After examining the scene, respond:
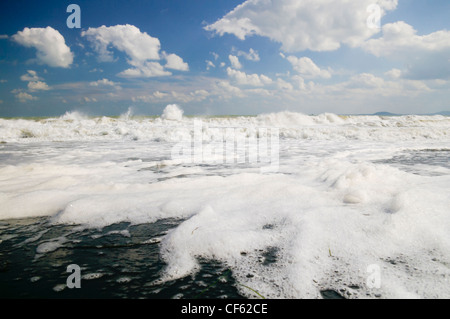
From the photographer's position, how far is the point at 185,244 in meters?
1.83

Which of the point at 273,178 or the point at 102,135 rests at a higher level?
the point at 102,135

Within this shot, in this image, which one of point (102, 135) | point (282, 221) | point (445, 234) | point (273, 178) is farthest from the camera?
point (102, 135)

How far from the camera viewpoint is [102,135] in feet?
46.8

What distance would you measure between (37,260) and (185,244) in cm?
97

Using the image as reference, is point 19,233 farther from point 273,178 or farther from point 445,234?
point 445,234

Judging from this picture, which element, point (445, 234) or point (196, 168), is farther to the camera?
point (196, 168)

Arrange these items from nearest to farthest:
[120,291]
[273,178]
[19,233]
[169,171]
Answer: [120,291] → [19,233] → [273,178] → [169,171]

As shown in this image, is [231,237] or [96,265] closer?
[96,265]

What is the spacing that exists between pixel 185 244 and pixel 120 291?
572 millimetres

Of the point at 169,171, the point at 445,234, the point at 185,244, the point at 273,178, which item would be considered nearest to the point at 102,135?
the point at 169,171
